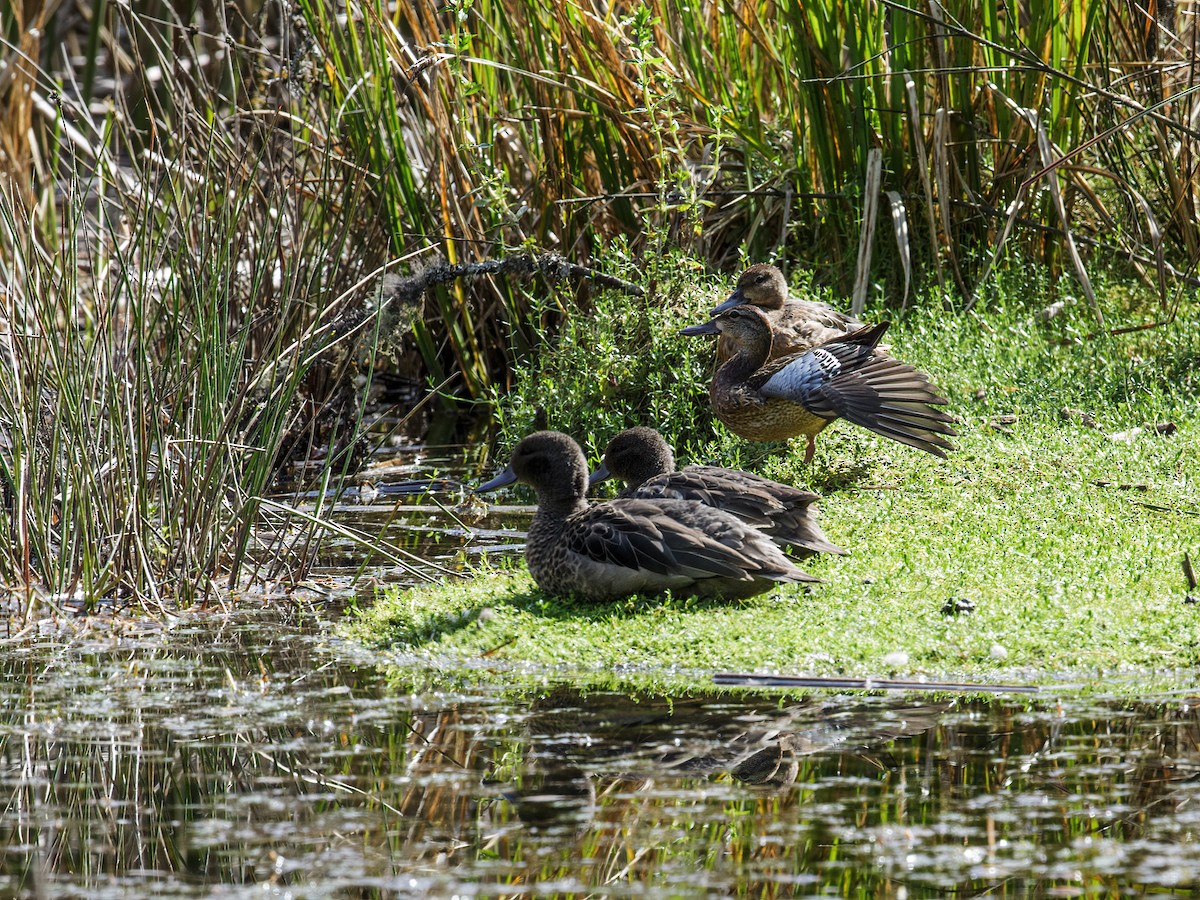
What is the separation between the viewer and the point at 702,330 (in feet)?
28.1

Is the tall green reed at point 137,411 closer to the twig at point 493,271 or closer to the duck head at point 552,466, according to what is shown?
the duck head at point 552,466

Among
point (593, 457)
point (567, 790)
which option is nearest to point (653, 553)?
point (567, 790)

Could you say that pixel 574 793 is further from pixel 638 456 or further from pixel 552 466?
pixel 638 456

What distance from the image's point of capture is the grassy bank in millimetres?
5434

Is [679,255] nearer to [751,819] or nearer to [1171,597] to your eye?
[1171,597]

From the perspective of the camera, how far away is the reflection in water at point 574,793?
3.62m

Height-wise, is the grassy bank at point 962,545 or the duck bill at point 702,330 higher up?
the duck bill at point 702,330

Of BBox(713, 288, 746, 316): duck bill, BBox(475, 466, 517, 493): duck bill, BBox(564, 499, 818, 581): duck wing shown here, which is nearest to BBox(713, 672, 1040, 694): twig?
BBox(564, 499, 818, 581): duck wing

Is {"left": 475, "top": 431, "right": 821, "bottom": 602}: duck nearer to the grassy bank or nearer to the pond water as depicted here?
the grassy bank

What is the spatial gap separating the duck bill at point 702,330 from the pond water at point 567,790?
3578 mm

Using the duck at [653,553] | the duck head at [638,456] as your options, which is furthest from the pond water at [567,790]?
the duck head at [638,456]

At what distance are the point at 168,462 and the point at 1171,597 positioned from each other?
396cm

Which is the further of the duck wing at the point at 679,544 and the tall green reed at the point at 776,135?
the tall green reed at the point at 776,135

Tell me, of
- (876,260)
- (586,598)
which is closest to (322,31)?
(876,260)
